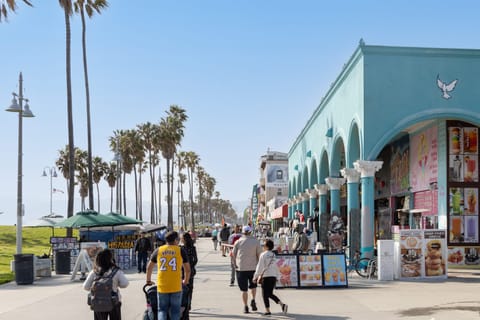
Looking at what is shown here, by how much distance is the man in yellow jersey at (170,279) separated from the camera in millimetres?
8055

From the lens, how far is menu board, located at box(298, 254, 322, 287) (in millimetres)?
15289

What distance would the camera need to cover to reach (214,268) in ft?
74.7

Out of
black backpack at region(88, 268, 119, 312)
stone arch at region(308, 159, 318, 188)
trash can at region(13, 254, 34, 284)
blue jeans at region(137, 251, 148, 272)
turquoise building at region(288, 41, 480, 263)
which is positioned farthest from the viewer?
stone arch at region(308, 159, 318, 188)

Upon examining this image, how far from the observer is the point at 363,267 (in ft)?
61.1

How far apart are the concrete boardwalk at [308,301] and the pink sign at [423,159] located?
19.0 ft

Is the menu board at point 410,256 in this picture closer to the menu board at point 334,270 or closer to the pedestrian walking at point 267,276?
the menu board at point 334,270

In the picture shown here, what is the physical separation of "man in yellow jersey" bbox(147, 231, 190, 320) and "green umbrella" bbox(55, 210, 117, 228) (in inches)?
592

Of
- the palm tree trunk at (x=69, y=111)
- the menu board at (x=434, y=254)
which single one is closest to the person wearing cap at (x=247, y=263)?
the menu board at (x=434, y=254)

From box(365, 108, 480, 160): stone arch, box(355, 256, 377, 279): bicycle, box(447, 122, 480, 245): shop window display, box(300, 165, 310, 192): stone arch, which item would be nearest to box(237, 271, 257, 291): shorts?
box(355, 256, 377, 279): bicycle

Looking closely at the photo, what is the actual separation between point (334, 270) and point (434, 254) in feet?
12.8

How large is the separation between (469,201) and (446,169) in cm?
145

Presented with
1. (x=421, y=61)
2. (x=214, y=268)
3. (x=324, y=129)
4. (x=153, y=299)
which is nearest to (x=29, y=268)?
(x=214, y=268)

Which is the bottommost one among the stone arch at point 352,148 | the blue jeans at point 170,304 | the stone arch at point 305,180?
the blue jeans at point 170,304

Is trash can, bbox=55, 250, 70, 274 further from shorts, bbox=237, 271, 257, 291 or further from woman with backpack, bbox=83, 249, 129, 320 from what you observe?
woman with backpack, bbox=83, 249, 129, 320
